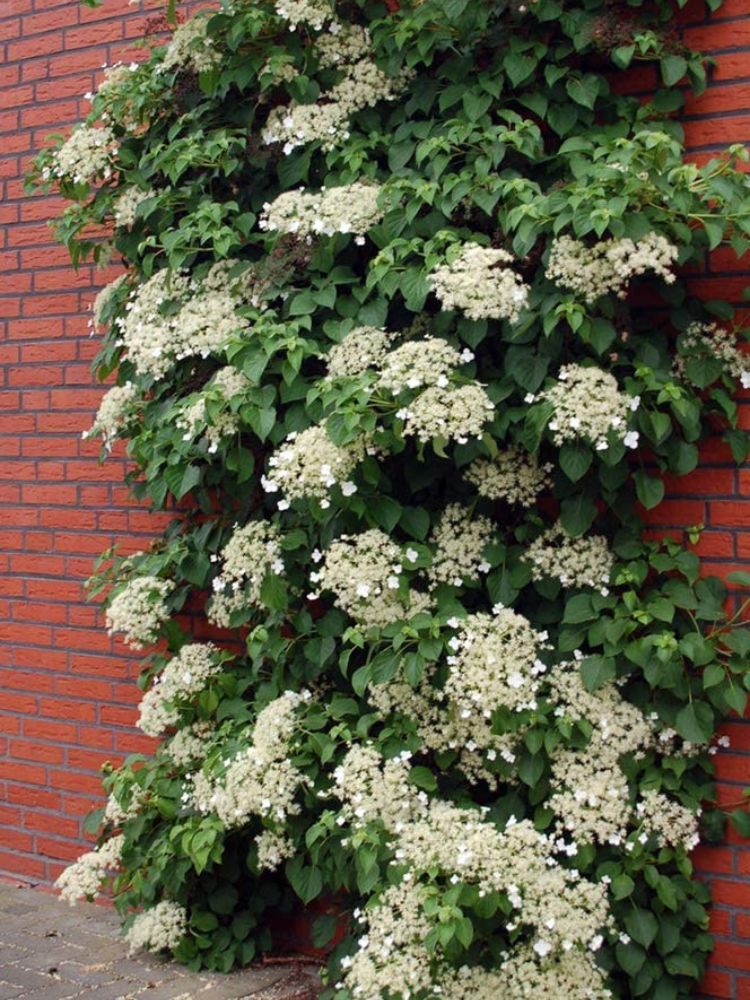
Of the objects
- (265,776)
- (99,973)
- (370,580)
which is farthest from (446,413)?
(99,973)

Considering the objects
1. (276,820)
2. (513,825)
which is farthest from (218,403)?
(513,825)

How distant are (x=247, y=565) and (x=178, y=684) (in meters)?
0.52

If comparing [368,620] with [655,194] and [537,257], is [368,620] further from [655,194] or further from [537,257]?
[655,194]

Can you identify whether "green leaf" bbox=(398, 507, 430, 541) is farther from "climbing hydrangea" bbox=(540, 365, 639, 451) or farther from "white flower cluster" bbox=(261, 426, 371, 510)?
"climbing hydrangea" bbox=(540, 365, 639, 451)

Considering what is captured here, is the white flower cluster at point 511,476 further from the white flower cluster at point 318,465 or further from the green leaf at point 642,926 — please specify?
the green leaf at point 642,926

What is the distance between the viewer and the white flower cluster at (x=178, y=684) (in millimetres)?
4090

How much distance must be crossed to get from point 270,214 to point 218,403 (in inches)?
22.4

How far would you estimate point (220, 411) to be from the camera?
3.77 m

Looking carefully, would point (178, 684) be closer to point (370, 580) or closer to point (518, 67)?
point (370, 580)

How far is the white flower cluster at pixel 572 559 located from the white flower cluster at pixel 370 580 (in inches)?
12.3

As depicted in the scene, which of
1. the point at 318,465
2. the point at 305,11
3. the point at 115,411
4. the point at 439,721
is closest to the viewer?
the point at 318,465

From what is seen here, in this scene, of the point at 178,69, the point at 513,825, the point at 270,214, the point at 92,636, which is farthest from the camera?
the point at 92,636

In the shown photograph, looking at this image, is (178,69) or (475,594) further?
(178,69)

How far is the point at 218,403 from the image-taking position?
3.74m
